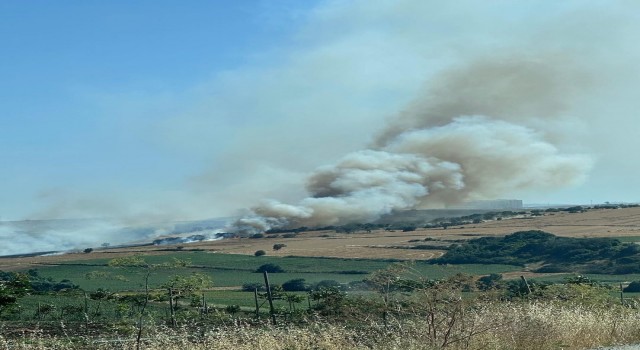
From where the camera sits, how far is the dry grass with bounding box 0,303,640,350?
1538 centimetres

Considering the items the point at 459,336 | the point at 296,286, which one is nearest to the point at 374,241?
the point at 296,286

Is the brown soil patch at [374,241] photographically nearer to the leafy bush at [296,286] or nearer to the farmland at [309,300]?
the farmland at [309,300]

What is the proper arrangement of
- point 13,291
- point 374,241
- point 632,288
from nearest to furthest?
point 13,291 → point 632,288 → point 374,241

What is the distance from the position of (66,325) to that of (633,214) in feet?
342

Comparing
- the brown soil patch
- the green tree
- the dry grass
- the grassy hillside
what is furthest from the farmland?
the brown soil patch

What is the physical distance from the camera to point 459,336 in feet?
50.5

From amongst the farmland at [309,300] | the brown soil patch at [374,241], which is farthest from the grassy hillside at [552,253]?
the brown soil patch at [374,241]

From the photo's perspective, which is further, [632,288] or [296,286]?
[296,286]

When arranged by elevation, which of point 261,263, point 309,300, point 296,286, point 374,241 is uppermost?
point 374,241

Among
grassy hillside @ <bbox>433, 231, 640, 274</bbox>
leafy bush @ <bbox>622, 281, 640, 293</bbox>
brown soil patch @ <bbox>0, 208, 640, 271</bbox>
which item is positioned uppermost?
brown soil patch @ <bbox>0, 208, 640, 271</bbox>

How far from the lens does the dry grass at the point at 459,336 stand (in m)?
15.4

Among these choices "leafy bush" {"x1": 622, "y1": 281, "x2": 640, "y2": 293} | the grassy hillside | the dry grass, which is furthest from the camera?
the grassy hillside

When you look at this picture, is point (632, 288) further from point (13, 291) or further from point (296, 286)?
point (13, 291)

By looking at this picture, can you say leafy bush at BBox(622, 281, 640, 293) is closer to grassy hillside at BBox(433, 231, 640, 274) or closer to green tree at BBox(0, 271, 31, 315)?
grassy hillside at BBox(433, 231, 640, 274)
